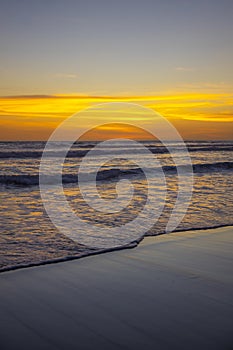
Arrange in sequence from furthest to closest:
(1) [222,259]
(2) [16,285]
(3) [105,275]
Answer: (1) [222,259]
(3) [105,275]
(2) [16,285]

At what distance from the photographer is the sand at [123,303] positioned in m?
2.84

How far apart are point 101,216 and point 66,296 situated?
182 inches

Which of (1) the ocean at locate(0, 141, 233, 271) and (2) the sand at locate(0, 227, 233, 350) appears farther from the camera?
(1) the ocean at locate(0, 141, 233, 271)

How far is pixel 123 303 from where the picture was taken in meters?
3.50

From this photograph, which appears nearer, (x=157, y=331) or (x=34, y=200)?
(x=157, y=331)

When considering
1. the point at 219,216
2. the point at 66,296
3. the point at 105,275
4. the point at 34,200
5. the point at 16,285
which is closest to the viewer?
the point at 66,296

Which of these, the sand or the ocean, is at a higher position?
the ocean

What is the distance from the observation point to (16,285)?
400 cm

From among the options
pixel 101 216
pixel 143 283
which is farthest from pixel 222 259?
pixel 101 216

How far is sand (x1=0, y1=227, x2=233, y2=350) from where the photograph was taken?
9.31 ft

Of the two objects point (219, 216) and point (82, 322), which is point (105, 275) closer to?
point (82, 322)

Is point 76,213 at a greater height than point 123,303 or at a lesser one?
greater

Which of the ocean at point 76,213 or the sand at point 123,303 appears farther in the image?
the ocean at point 76,213

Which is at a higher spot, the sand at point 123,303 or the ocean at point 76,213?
the ocean at point 76,213
